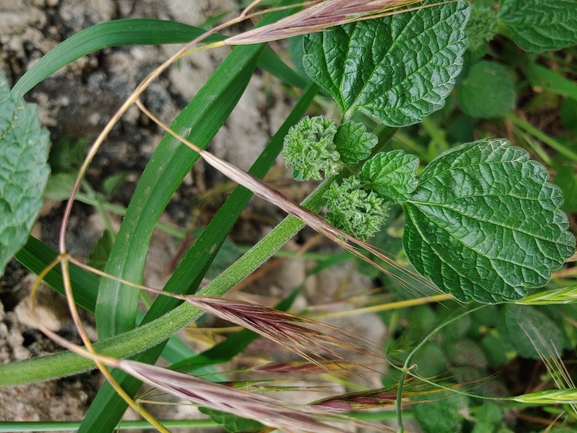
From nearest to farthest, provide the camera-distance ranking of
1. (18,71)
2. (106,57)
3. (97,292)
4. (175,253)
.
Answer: (97,292)
(18,71)
(106,57)
(175,253)

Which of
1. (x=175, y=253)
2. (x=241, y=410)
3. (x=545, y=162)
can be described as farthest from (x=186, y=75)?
(x=545, y=162)

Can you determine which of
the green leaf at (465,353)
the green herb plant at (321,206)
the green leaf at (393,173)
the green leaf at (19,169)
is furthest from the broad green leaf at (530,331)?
the green leaf at (19,169)

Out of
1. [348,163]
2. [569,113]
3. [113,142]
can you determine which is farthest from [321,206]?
[569,113]

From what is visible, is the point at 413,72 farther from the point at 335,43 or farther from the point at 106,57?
the point at 106,57

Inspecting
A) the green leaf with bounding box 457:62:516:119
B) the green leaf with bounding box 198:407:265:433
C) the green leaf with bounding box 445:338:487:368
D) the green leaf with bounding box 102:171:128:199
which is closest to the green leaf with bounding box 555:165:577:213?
the green leaf with bounding box 457:62:516:119

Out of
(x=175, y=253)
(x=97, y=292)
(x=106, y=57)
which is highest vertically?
(x=106, y=57)

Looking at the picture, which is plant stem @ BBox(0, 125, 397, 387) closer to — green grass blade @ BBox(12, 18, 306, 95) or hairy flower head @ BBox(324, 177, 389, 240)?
hairy flower head @ BBox(324, 177, 389, 240)

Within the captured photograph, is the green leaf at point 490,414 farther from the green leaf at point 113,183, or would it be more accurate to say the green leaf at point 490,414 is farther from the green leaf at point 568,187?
the green leaf at point 113,183
